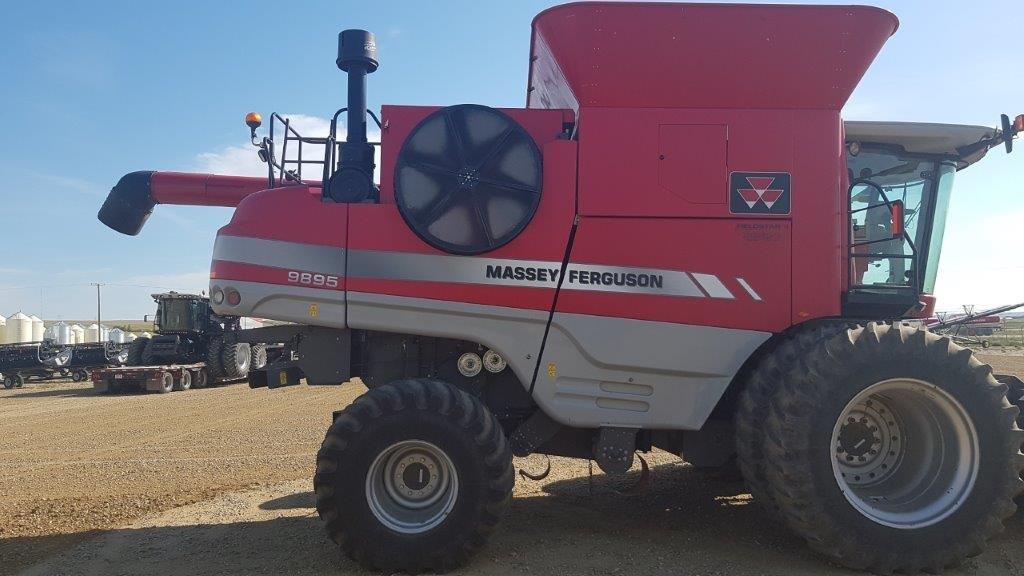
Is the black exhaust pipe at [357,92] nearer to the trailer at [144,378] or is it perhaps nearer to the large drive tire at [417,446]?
the large drive tire at [417,446]

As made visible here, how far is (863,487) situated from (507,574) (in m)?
2.52

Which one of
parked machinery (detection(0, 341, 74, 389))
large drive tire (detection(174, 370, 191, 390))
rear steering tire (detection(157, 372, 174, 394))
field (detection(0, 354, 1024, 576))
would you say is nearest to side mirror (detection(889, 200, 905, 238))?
field (detection(0, 354, 1024, 576))

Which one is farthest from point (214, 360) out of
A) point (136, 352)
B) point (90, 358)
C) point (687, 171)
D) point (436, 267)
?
point (687, 171)

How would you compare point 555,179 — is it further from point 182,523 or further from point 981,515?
point 182,523

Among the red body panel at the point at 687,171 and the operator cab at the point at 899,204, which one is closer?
the red body panel at the point at 687,171

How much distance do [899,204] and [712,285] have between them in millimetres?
1433

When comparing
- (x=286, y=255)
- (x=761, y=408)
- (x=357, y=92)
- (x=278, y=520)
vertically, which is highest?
(x=357, y=92)

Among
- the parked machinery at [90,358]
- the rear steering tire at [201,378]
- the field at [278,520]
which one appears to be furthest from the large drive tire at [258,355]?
the field at [278,520]

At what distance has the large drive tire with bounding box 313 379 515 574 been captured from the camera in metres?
3.99

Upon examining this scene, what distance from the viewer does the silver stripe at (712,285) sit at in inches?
168

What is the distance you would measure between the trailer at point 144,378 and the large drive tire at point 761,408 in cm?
1809

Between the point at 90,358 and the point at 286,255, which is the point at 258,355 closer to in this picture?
the point at 90,358

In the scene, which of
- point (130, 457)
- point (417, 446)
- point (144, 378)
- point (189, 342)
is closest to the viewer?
point (417, 446)

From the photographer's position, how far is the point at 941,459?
4219 mm
